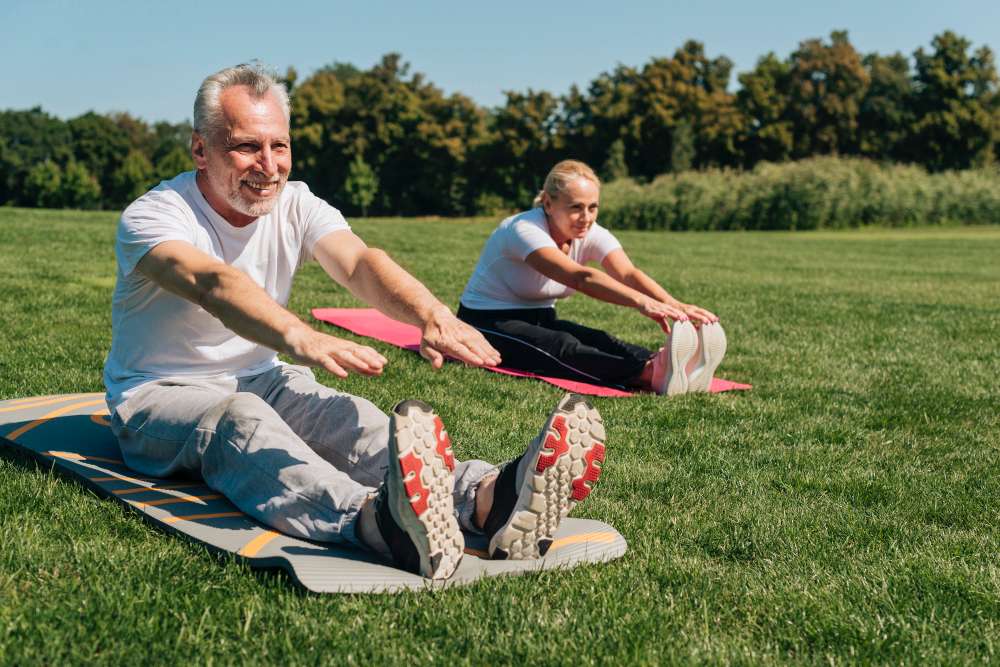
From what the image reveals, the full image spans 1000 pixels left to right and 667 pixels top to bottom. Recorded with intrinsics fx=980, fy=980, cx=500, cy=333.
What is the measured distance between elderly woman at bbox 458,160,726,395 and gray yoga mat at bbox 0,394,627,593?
2.60 m

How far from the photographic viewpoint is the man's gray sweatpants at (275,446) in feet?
9.27

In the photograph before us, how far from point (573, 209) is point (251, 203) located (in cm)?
294

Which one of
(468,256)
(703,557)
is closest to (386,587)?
(703,557)

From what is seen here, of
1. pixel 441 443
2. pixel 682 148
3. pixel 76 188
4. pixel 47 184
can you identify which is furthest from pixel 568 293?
pixel 47 184

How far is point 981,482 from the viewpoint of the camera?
3.83 m

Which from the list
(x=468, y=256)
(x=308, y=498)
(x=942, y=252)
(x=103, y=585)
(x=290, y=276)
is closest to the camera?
(x=103, y=585)

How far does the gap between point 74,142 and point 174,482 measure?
70.7 meters

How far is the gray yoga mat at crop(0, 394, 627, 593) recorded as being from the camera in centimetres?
257

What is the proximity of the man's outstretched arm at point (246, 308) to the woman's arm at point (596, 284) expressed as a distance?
283 cm

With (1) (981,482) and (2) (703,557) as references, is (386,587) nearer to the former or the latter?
(2) (703,557)

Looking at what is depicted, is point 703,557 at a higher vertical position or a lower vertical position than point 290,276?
lower

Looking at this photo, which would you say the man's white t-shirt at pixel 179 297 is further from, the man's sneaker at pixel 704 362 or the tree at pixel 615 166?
the tree at pixel 615 166

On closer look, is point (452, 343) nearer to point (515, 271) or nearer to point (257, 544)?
point (257, 544)

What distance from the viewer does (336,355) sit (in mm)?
2506
